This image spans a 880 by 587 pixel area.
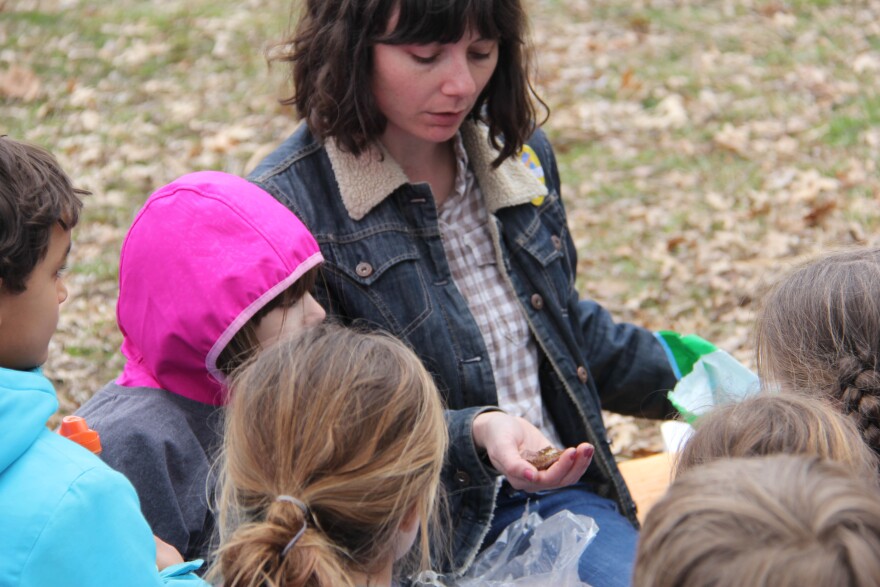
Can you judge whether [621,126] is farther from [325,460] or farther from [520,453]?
[325,460]

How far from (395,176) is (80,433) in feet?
3.22

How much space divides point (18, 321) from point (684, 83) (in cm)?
632

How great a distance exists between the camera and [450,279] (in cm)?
254

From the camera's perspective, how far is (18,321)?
70.3 inches

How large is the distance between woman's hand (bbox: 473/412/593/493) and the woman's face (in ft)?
2.40

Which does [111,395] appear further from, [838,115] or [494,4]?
[838,115]

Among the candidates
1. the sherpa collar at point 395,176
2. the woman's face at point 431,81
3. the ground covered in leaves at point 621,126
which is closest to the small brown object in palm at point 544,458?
the sherpa collar at point 395,176

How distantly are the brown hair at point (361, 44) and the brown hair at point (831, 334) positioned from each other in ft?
2.83

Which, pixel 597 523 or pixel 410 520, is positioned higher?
pixel 410 520

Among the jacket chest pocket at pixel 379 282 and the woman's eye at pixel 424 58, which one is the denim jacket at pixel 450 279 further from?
the woman's eye at pixel 424 58

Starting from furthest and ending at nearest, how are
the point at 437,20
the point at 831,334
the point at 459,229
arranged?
1. the point at 459,229
2. the point at 437,20
3. the point at 831,334

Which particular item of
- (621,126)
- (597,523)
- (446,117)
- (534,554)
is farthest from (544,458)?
(621,126)

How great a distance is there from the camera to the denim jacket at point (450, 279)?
2.43m

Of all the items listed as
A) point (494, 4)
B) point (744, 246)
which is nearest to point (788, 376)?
point (494, 4)
